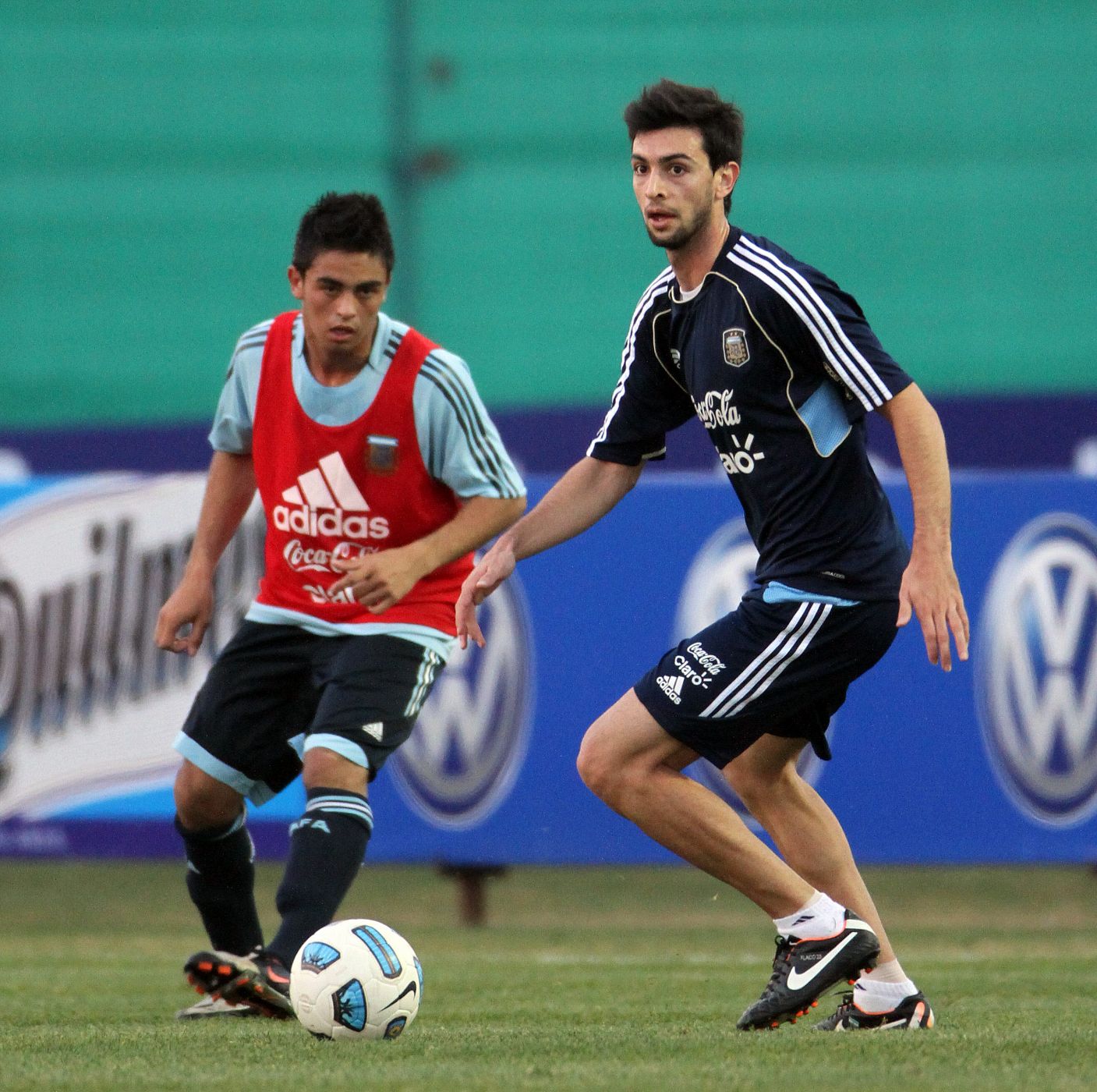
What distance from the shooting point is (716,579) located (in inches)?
345

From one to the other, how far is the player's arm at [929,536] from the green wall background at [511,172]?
9023 millimetres

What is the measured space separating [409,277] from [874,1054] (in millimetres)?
10038

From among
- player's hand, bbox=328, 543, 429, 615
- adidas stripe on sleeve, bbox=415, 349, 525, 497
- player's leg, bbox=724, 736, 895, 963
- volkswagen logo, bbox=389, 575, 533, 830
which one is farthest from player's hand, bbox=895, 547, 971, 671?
volkswagen logo, bbox=389, 575, 533, 830

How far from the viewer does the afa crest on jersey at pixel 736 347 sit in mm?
4840

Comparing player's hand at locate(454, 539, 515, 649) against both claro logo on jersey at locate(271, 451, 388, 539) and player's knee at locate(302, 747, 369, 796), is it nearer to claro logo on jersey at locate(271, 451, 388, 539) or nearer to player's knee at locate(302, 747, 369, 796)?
player's knee at locate(302, 747, 369, 796)

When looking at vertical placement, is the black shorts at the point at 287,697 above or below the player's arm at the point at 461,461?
below

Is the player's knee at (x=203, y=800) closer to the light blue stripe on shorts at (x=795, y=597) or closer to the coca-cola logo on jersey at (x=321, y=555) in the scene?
the coca-cola logo on jersey at (x=321, y=555)

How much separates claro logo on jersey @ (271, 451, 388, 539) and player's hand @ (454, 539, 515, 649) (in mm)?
734

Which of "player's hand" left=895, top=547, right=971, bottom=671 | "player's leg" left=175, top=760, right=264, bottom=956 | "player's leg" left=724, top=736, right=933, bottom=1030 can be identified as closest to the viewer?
"player's hand" left=895, top=547, right=971, bottom=671

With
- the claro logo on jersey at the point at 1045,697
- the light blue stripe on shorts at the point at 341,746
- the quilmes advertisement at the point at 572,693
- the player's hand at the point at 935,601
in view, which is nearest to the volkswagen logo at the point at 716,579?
the quilmes advertisement at the point at 572,693

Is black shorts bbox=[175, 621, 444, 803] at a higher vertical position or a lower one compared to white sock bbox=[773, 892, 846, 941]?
higher

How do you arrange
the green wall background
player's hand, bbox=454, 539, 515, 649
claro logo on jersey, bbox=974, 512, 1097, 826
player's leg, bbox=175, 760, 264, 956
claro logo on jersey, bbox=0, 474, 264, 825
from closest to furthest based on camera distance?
player's hand, bbox=454, 539, 515, 649 → player's leg, bbox=175, 760, 264, 956 → claro logo on jersey, bbox=974, 512, 1097, 826 → claro logo on jersey, bbox=0, 474, 264, 825 → the green wall background

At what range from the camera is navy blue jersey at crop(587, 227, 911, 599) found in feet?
15.7

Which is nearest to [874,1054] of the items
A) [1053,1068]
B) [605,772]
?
[1053,1068]
